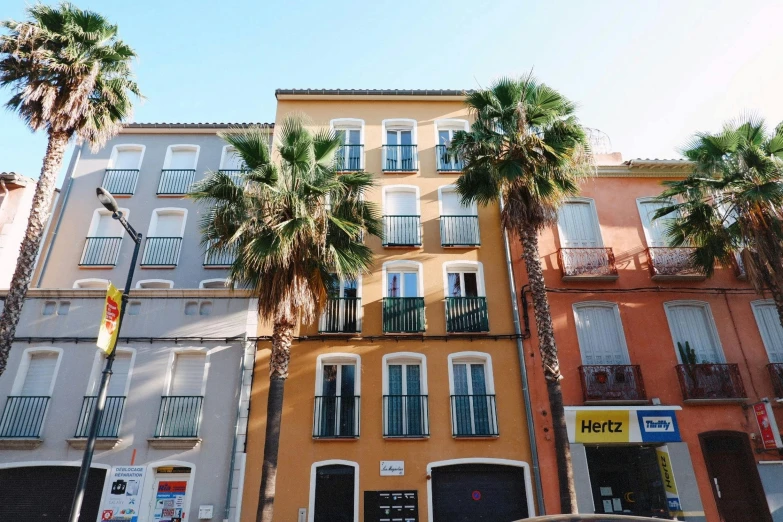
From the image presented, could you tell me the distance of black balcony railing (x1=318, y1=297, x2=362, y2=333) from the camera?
15.1 meters

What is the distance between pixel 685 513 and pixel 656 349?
4539 millimetres

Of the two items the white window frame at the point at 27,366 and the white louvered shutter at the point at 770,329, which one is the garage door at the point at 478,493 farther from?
the white window frame at the point at 27,366

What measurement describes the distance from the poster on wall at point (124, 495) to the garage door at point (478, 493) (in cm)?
801

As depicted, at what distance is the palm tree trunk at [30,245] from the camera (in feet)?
38.8

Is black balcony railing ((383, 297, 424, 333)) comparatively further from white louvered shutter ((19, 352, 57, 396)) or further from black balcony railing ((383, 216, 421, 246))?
white louvered shutter ((19, 352, 57, 396))

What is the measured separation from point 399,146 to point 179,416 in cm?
1194

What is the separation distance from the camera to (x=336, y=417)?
46.3 feet

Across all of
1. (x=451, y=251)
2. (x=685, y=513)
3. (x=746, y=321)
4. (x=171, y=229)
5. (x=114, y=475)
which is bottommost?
(x=685, y=513)

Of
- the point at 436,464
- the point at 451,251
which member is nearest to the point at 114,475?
the point at 436,464

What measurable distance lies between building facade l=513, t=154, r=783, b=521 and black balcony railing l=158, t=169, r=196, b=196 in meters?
13.2

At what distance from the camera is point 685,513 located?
1298 centimetres

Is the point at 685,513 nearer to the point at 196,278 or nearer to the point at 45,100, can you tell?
the point at 196,278

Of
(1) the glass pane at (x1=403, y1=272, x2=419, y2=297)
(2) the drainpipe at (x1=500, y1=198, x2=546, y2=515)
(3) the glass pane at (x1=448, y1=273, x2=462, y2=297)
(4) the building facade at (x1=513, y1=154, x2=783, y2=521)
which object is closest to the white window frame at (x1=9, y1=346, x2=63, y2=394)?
(1) the glass pane at (x1=403, y1=272, x2=419, y2=297)

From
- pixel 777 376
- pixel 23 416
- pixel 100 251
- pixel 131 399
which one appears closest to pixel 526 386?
pixel 777 376
